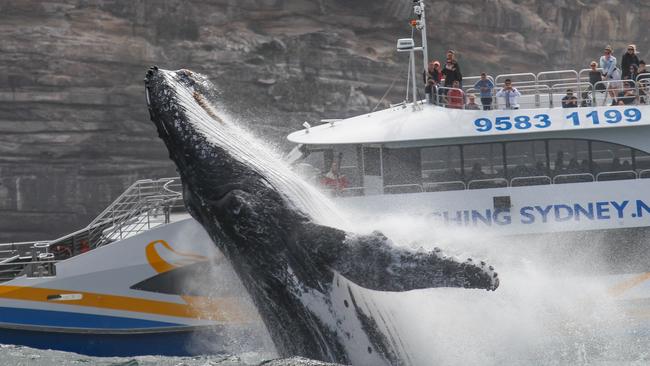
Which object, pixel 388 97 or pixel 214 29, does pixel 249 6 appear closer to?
pixel 214 29

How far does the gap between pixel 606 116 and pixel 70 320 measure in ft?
31.6

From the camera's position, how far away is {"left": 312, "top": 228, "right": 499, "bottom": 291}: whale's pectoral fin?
800 cm

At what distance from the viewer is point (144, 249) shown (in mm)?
16562

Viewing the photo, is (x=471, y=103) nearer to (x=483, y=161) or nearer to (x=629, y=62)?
(x=483, y=161)

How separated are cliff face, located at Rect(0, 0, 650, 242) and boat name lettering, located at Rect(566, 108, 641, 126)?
60.8 feet

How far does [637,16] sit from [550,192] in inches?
1219

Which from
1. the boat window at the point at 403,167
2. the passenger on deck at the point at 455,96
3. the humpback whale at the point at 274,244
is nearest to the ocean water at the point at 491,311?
the humpback whale at the point at 274,244

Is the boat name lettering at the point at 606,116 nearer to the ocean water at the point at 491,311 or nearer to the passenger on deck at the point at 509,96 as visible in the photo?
the passenger on deck at the point at 509,96

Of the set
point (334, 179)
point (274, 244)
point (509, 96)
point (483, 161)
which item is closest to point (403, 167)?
point (334, 179)

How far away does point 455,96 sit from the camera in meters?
18.2

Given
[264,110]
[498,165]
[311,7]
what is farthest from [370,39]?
[498,165]

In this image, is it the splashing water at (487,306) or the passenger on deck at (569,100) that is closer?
the splashing water at (487,306)

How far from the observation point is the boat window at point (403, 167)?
56.4ft

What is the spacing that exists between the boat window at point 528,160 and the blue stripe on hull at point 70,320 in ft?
20.8
